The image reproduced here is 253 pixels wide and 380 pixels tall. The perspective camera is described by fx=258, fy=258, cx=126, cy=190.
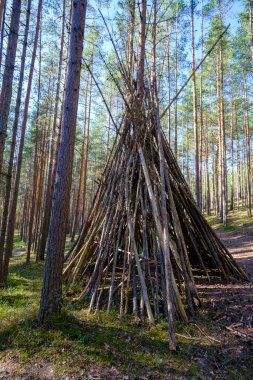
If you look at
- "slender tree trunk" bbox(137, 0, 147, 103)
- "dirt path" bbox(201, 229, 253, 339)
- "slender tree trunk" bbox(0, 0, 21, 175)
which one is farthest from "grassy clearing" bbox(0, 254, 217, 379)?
"slender tree trunk" bbox(137, 0, 147, 103)

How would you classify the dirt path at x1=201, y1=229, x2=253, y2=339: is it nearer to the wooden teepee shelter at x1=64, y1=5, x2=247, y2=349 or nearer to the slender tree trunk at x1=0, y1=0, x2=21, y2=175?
the wooden teepee shelter at x1=64, y1=5, x2=247, y2=349

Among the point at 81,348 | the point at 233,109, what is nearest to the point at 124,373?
the point at 81,348

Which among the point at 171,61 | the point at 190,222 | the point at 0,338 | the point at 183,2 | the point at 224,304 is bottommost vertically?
the point at 0,338

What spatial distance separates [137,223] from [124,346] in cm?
228

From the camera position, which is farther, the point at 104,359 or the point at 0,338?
the point at 0,338

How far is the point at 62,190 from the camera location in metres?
3.40

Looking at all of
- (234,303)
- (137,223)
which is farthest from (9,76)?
(234,303)

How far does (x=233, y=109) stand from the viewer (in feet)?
62.0

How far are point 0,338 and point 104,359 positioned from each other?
1.42 m

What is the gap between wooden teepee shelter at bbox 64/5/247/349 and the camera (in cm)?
405

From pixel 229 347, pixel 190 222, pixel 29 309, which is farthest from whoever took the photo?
pixel 190 222

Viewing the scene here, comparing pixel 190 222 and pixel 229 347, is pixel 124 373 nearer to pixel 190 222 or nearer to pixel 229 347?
pixel 229 347

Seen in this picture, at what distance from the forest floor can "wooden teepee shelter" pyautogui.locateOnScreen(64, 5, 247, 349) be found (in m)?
0.47

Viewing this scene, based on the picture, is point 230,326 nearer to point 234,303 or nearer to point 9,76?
point 234,303
